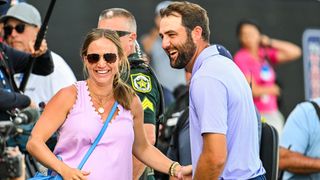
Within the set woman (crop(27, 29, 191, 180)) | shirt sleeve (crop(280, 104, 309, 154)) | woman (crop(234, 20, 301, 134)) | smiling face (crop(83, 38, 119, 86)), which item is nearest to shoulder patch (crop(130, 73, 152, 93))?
woman (crop(27, 29, 191, 180))

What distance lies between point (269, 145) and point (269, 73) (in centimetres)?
648

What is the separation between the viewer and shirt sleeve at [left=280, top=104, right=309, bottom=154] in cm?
751

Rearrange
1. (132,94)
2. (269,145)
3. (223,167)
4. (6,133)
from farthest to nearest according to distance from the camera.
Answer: (269,145), (132,94), (223,167), (6,133)

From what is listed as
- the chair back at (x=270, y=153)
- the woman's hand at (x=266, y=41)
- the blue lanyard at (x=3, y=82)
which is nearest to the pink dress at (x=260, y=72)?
the woman's hand at (x=266, y=41)

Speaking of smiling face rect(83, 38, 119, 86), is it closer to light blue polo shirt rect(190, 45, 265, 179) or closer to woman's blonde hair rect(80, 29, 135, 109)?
woman's blonde hair rect(80, 29, 135, 109)

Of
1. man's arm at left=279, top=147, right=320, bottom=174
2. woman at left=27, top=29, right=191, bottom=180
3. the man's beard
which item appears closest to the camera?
woman at left=27, top=29, right=191, bottom=180

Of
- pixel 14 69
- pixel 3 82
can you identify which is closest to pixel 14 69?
pixel 14 69

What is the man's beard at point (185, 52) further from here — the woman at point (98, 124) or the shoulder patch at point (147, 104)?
the shoulder patch at point (147, 104)

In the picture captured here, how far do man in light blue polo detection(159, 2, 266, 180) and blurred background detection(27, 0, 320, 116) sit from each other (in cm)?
523

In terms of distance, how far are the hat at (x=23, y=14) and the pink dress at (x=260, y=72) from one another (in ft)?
15.3

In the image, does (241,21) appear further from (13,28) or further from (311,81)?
(13,28)

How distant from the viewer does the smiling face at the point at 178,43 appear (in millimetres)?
5797

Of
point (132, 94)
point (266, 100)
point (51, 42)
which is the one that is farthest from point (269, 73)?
point (132, 94)

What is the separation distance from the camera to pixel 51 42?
37.9ft
